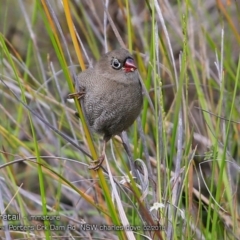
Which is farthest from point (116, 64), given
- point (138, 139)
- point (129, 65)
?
point (138, 139)

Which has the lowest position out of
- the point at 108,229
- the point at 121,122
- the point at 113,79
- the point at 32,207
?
the point at 32,207

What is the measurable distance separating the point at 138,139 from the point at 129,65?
687mm

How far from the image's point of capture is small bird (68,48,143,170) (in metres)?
2.39

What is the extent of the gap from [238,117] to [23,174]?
5.35 feet

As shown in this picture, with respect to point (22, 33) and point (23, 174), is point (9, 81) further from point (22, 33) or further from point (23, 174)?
point (22, 33)

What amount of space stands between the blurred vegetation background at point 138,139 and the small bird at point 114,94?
0.23 ft

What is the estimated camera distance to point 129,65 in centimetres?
238

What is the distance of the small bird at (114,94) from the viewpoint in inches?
94.3

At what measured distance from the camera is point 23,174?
12.8 ft

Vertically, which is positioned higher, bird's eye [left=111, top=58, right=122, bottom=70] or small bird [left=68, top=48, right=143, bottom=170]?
bird's eye [left=111, top=58, right=122, bottom=70]

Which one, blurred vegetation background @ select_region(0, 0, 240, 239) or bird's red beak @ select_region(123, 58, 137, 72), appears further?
bird's red beak @ select_region(123, 58, 137, 72)

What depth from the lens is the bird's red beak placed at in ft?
7.77

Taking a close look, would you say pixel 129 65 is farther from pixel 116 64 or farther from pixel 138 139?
pixel 138 139

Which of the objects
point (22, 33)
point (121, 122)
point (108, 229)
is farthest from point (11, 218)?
point (22, 33)
